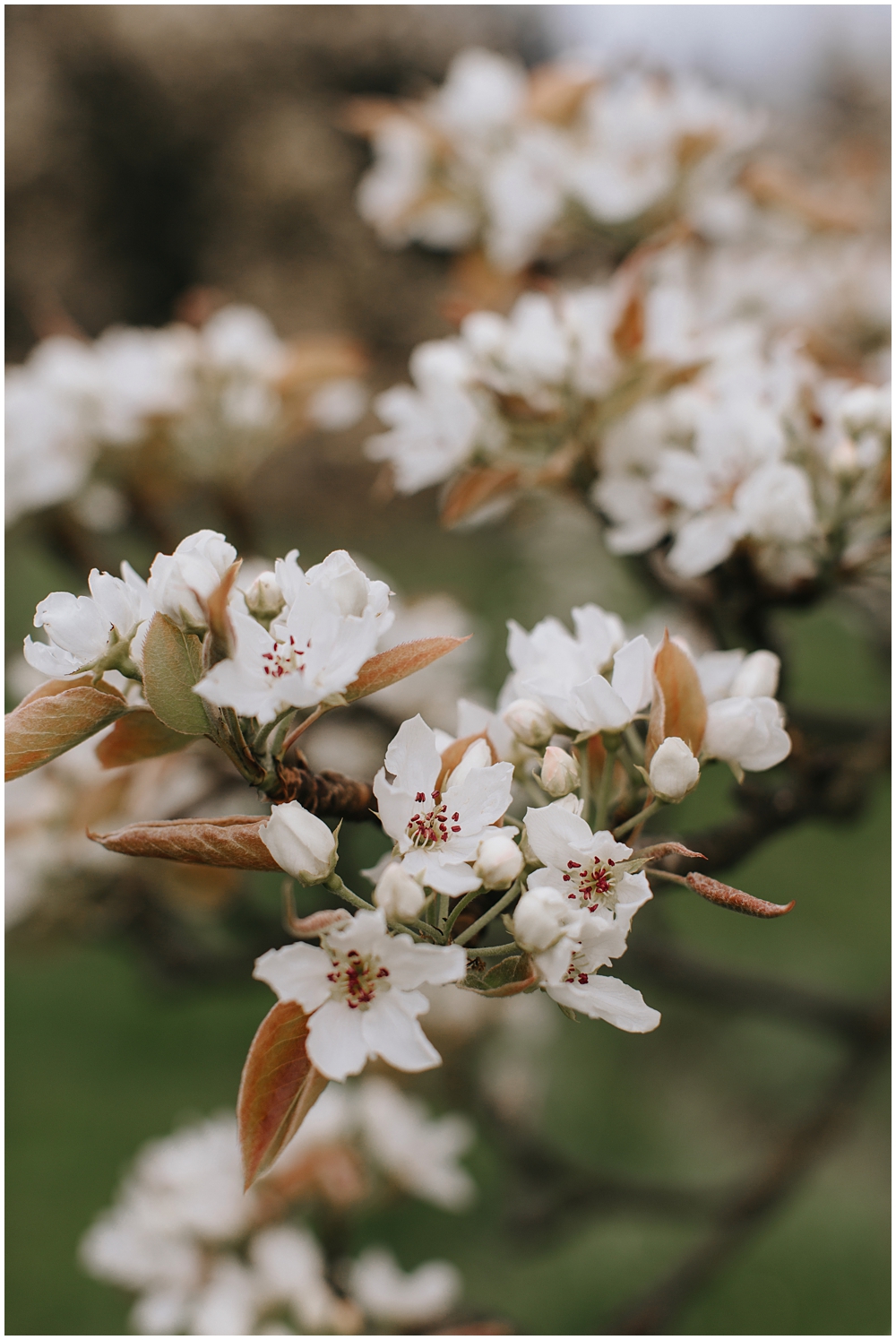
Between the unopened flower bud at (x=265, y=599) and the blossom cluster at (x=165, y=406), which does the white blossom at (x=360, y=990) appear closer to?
the unopened flower bud at (x=265, y=599)

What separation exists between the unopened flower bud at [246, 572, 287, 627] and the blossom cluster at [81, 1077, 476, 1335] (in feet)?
2.01

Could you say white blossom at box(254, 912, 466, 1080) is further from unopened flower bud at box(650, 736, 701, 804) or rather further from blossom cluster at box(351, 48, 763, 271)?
blossom cluster at box(351, 48, 763, 271)

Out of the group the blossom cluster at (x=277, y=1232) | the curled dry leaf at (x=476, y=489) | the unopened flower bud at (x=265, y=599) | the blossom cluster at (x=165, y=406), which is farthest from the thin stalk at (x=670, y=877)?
the blossom cluster at (x=165, y=406)

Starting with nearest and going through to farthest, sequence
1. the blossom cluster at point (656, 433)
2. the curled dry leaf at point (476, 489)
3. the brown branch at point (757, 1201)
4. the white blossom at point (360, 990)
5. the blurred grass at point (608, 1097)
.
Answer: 1. the white blossom at point (360, 990)
2. the blossom cluster at point (656, 433)
3. the curled dry leaf at point (476, 489)
4. the brown branch at point (757, 1201)
5. the blurred grass at point (608, 1097)

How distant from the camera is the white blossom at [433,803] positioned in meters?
0.48

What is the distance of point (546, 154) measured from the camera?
45.3 inches

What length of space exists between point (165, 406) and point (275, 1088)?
832 mm

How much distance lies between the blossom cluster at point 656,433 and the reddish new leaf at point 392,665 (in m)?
0.34

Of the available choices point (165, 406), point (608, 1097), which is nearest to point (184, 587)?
point (165, 406)

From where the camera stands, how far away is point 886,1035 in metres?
1.39

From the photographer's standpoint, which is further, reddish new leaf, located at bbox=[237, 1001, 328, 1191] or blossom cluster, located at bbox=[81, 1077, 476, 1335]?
blossom cluster, located at bbox=[81, 1077, 476, 1335]

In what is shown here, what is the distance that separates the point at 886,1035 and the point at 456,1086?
678mm

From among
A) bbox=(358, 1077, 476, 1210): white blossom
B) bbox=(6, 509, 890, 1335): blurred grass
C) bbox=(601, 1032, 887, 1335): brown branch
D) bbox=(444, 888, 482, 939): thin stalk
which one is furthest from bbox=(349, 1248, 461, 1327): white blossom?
bbox=(444, 888, 482, 939): thin stalk

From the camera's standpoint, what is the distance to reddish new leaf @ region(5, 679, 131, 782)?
51 cm
